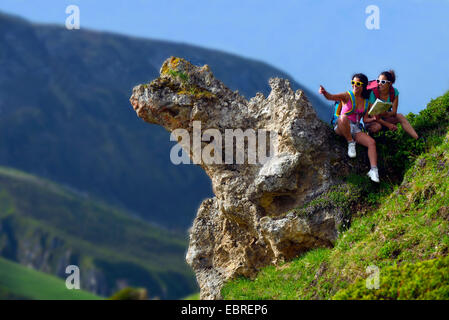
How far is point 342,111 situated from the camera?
741 inches

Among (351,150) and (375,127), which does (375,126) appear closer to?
(375,127)

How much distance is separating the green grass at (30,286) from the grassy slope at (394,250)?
84720 millimetres

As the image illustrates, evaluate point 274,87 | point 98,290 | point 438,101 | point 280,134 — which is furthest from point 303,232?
point 98,290

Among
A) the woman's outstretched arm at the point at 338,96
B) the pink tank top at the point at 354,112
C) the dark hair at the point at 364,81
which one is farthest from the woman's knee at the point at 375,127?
the woman's outstretched arm at the point at 338,96

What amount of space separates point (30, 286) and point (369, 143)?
357 ft

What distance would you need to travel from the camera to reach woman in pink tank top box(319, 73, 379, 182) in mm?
18388

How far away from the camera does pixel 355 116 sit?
62.4ft

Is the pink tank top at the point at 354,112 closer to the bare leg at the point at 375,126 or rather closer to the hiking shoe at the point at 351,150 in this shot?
the bare leg at the point at 375,126

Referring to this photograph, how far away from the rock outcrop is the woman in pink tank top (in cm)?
61

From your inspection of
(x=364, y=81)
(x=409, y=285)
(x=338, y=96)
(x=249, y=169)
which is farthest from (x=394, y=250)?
(x=249, y=169)

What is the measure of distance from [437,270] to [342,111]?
244 inches

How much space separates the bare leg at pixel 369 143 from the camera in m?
18.3

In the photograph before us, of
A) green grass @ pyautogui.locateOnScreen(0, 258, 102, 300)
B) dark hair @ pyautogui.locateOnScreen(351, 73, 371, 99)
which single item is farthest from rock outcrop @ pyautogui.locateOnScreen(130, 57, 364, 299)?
green grass @ pyautogui.locateOnScreen(0, 258, 102, 300)
